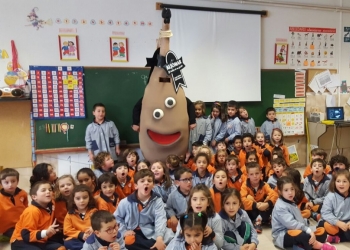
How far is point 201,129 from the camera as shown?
3.70 metres

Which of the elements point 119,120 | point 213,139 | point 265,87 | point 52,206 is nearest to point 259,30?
point 265,87

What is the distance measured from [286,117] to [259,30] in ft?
3.76

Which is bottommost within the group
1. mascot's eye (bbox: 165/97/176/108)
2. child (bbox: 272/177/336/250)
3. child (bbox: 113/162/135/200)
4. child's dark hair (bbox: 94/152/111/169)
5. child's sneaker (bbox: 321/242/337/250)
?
child's sneaker (bbox: 321/242/337/250)

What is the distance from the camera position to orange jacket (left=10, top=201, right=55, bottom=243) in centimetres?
199

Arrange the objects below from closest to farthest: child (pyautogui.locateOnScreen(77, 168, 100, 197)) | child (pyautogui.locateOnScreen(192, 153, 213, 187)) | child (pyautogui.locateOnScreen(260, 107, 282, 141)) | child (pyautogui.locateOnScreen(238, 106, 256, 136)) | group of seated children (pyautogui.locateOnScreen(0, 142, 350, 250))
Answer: group of seated children (pyautogui.locateOnScreen(0, 142, 350, 250)) < child (pyautogui.locateOnScreen(77, 168, 100, 197)) < child (pyautogui.locateOnScreen(192, 153, 213, 187)) < child (pyautogui.locateOnScreen(238, 106, 256, 136)) < child (pyautogui.locateOnScreen(260, 107, 282, 141))

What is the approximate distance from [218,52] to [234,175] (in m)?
1.70

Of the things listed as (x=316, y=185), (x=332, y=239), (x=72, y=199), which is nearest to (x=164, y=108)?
(x=72, y=199)

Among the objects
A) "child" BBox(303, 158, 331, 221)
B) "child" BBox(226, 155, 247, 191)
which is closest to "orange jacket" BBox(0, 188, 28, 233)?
"child" BBox(226, 155, 247, 191)

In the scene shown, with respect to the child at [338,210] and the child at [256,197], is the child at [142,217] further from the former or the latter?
the child at [338,210]

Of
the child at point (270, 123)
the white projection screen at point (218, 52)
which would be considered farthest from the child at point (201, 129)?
the child at point (270, 123)

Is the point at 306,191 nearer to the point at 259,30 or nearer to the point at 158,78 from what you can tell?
the point at 158,78

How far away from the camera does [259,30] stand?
4117 mm

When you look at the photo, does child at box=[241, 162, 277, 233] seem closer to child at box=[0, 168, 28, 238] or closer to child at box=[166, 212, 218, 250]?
child at box=[166, 212, 218, 250]

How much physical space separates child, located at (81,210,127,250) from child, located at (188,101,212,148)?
2.03 m
